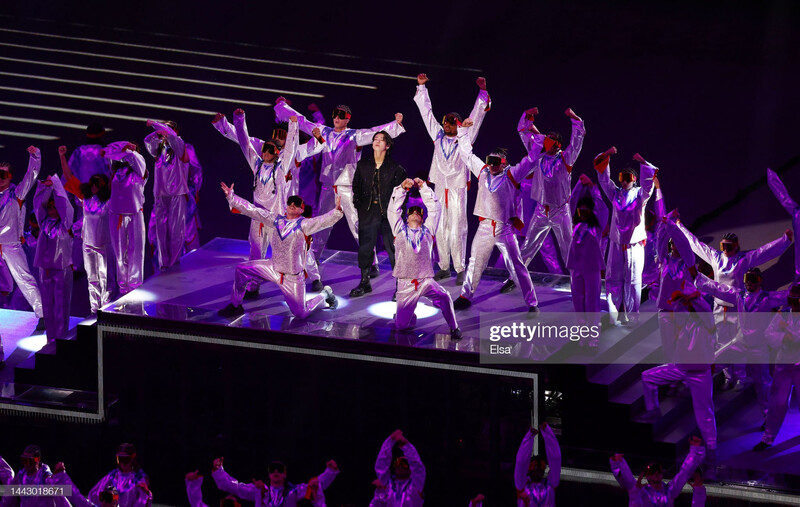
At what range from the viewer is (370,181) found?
13250 millimetres

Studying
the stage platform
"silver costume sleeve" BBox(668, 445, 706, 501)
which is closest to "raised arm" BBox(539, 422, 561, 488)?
the stage platform

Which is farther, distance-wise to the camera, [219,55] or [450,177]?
[219,55]

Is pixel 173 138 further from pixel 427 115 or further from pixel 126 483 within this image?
pixel 126 483

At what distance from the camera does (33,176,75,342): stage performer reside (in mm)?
13617

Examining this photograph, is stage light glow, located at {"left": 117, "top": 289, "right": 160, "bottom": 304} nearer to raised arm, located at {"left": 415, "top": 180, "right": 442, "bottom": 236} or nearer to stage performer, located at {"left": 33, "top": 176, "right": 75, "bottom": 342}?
stage performer, located at {"left": 33, "top": 176, "right": 75, "bottom": 342}

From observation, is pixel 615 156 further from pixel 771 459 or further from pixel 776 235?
pixel 771 459

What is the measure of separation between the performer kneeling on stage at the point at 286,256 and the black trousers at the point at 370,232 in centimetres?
66

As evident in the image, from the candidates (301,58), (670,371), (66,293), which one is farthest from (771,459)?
(301,58)

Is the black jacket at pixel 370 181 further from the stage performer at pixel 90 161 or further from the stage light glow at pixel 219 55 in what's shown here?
the stage light glow at pixel 219 55

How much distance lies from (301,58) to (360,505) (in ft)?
25.8

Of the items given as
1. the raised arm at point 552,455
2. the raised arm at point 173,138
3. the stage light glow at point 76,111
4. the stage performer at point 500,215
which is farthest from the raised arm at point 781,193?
the stage light glow at point 76,111

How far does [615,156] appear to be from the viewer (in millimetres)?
17172

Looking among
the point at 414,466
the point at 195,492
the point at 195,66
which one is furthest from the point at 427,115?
the point at 195,66

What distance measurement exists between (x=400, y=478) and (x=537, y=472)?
977mm
